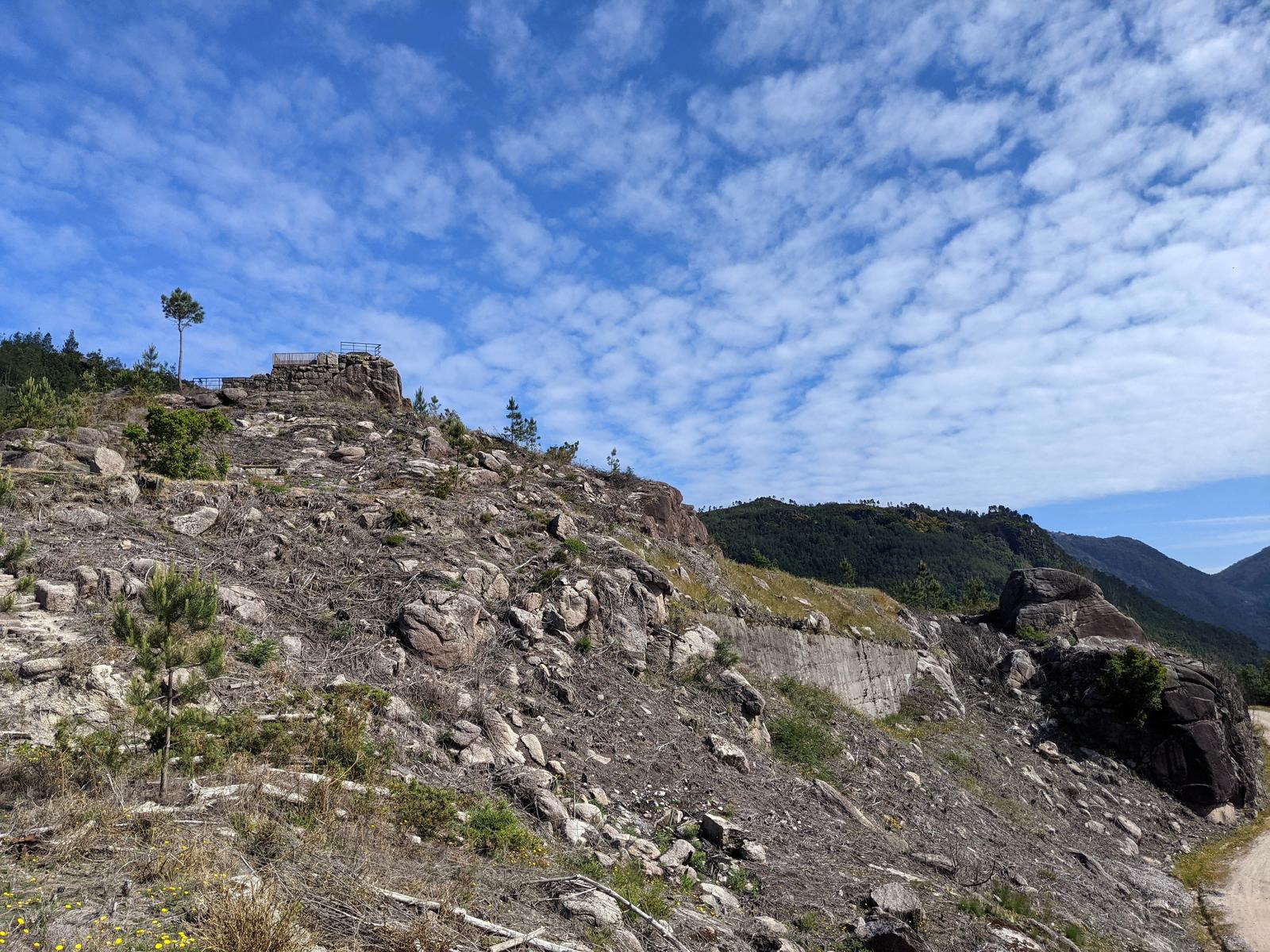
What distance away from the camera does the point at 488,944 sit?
17.8 feet

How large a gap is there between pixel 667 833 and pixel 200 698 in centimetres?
675

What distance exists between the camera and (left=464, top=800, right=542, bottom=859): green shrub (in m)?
Result: 7.49

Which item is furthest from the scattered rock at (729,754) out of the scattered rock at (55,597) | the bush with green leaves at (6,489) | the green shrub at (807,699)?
the bush with green leaves at (6,489)

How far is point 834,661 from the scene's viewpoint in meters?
21.4

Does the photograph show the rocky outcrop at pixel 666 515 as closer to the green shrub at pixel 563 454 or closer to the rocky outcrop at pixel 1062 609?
the green shrub at pixel 563 454

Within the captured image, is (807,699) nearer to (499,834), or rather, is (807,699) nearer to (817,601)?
(817,601)

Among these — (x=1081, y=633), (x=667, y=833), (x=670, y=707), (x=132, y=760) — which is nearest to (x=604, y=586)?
(x=670, y=707)

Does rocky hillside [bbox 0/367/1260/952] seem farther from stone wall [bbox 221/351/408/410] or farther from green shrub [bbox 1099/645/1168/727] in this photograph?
green shrub [bbox 1099/645/1168/727]

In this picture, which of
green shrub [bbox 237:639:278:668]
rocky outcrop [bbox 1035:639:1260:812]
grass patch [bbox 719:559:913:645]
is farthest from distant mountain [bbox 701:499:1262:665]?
green shrub [bbox 237:639:278:668]

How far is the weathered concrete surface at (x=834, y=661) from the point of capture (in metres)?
17.9

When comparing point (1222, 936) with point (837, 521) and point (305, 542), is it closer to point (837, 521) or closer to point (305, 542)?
point (305, 542)

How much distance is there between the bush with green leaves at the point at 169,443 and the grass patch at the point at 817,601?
15680 millimetres

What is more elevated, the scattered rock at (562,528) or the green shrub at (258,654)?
the scattered rock at (562,528)

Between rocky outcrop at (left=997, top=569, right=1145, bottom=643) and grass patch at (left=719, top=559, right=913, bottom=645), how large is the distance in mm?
7301
